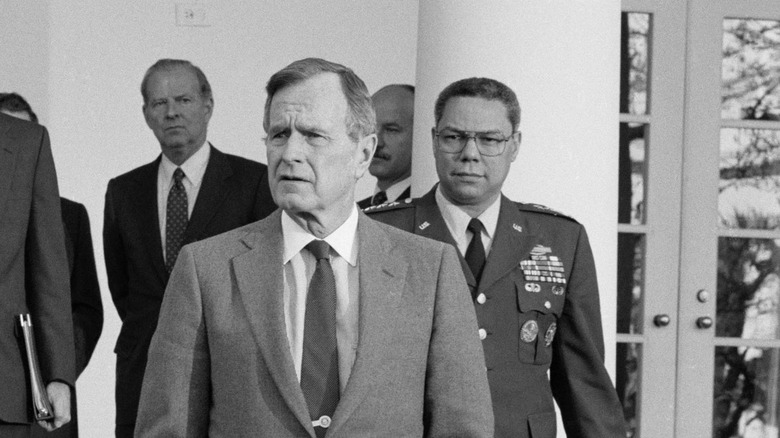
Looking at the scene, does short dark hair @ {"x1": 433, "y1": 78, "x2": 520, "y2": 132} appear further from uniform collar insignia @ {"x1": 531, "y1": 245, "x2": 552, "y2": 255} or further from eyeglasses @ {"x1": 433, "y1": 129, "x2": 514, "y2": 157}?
uniform collar insignia @ {"x1": 531, "y1": 245, "x2": 552, "y2": 255}

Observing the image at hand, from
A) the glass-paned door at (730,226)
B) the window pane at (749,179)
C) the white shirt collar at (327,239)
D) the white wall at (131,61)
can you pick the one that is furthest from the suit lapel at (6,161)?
the window pane at (749,179)

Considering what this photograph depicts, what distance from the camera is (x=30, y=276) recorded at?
140 inches

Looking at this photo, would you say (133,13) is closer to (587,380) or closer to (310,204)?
(587,380)

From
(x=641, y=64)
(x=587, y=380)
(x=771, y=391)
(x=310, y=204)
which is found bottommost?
(x=771, y=391)

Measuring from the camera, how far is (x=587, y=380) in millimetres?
3480

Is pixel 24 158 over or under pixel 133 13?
under

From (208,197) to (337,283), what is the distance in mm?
2166

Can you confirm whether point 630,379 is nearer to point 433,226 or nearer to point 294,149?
point 433,226

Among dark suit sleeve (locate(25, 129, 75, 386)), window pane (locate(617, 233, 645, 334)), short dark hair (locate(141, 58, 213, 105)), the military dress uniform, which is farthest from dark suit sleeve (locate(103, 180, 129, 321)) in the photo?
window pane (locate(617, 233, 645, 334))

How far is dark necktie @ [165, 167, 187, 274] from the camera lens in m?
4.76

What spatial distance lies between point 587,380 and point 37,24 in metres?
3.71

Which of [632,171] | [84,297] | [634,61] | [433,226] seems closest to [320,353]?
[433,226]

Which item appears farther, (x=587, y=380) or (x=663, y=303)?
(x=663, y=303)

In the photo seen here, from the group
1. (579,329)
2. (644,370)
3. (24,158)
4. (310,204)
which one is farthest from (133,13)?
(310,204)
